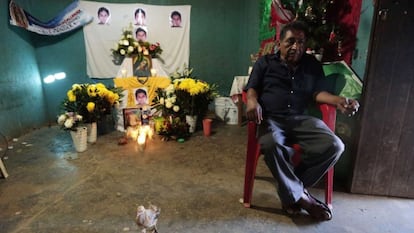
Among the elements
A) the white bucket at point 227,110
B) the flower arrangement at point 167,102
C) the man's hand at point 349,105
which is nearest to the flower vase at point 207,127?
the flower arrangement at point 167,102

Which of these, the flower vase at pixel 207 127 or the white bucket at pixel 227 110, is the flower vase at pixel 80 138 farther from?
the white bucket at pixel 227 110

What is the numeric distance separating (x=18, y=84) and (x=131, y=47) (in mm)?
1429

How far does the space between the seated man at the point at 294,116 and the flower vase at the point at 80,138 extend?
175cm

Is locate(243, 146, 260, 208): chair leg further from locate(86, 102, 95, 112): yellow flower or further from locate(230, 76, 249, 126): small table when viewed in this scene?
locate(86, 102, 95, 112): yellow flower

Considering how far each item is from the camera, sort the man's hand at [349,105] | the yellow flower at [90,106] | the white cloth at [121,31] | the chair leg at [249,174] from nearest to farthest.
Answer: the man's hand at [349,105]
the chair leg at [249,174]
the yellow flower at [90,106]
the white cloth at [121,31]

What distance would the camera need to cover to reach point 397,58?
162cm

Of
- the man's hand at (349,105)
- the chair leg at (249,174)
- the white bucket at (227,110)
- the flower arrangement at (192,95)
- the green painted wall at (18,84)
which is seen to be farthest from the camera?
the white bucket at (227,110)

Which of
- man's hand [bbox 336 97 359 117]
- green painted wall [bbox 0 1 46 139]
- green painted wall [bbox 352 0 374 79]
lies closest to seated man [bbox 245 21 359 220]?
man's hand [bbox 336 97 359 117]

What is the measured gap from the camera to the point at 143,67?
3.73m

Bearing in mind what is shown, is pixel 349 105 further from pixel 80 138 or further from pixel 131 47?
pixel 131 47

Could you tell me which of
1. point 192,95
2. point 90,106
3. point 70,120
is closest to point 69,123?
point 70,120

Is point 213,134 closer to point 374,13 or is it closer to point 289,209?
point 289,209

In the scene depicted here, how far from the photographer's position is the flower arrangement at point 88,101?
2744 mm

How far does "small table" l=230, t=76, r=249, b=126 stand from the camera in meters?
3.28
